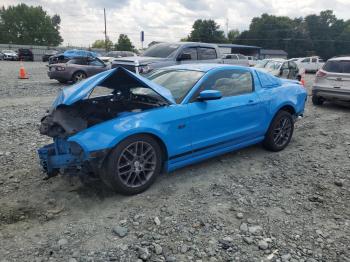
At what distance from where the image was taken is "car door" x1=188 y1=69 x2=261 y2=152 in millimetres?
4531

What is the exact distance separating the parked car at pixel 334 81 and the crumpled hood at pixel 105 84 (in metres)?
7.23

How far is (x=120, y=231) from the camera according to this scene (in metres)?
3.38

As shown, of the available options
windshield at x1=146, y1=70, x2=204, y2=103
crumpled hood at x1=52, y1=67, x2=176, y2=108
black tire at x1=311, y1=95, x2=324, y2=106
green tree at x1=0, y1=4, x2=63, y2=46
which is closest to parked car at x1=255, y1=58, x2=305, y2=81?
black tire at x1=311, y1=95, x2=324, y2=106

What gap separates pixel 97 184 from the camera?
4.35 metres

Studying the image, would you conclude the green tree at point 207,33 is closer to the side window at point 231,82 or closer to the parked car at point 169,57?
the parked car at point 169,57

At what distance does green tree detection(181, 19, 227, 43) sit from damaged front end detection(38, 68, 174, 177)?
82.8 m

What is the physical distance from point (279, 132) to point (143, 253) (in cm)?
368

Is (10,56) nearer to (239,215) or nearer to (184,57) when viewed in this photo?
(184,57)

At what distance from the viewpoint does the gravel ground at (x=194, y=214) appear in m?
3.13

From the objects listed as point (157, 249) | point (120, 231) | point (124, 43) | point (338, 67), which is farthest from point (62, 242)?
point (124, 43)

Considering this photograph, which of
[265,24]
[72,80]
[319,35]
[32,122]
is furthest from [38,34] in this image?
[32,122]

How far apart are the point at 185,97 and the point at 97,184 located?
5.39ft

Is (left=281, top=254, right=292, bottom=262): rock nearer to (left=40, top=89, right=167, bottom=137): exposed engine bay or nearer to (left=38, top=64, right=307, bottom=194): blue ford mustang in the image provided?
(left=38, top=64, right=307, bottom=194): blue ford mustang

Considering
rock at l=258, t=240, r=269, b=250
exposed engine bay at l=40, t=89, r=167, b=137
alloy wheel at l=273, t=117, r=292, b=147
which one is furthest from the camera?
alloy wheel at l=273, t=117, r=292, b=147
